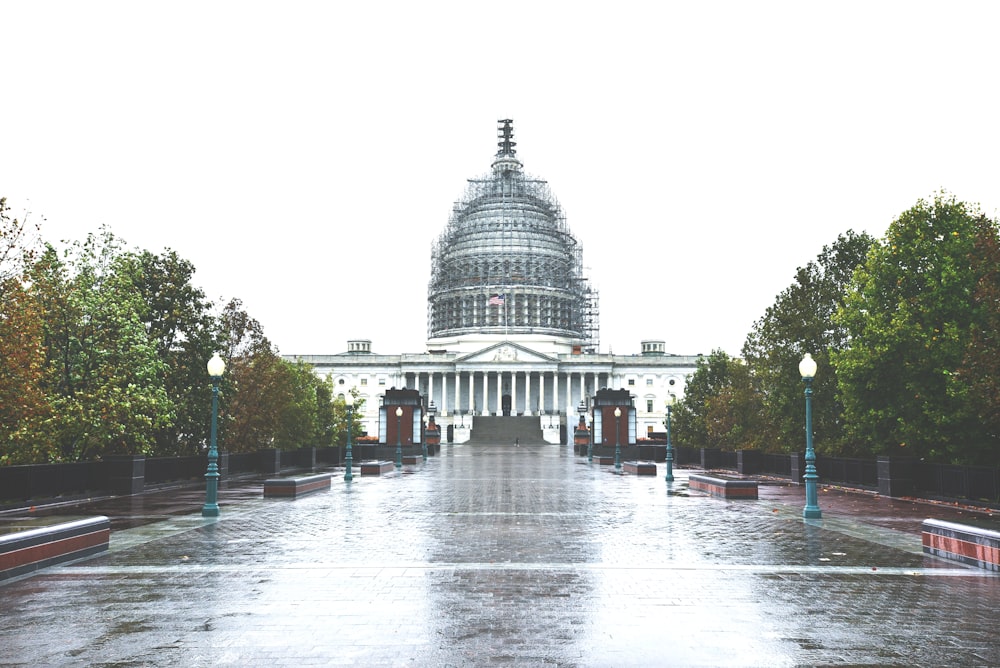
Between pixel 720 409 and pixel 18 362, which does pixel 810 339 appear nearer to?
pixel 720 409

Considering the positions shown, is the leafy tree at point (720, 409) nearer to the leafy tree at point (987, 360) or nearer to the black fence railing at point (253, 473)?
the black fence railing at point (253, 473)

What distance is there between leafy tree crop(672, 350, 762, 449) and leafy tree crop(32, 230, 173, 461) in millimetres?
35484

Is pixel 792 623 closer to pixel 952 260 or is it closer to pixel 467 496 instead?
pixel 467 496

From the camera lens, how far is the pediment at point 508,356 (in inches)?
5684

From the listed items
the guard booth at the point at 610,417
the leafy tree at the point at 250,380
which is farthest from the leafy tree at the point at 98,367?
the guard booth at the point at 610,417

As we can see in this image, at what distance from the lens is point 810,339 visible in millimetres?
44125

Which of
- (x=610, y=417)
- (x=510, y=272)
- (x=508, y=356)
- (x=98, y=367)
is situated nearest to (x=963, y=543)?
(x=98, y=367)

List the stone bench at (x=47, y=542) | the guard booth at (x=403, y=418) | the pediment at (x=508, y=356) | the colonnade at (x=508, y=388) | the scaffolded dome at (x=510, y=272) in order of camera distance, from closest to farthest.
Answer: the stone bench at (x=47, y=542) < the guard booth at (x=403, y=418) < the pediment at (x=508, y=356) < the colonnade at (x=508, y=388) < the scaffolded dome at (x=510, y=272)

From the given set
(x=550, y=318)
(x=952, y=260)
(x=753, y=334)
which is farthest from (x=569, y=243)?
(x=952, y=260)

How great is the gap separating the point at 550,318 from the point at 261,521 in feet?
443

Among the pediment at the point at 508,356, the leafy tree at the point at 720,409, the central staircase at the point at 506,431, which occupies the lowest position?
the central staircase at the point at 506,431

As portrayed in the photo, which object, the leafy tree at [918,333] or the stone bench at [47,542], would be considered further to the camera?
the leafy tree at [918,333]

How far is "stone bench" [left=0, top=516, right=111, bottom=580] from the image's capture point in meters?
13.0

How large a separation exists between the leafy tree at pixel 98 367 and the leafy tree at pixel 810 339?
30.7 metres
